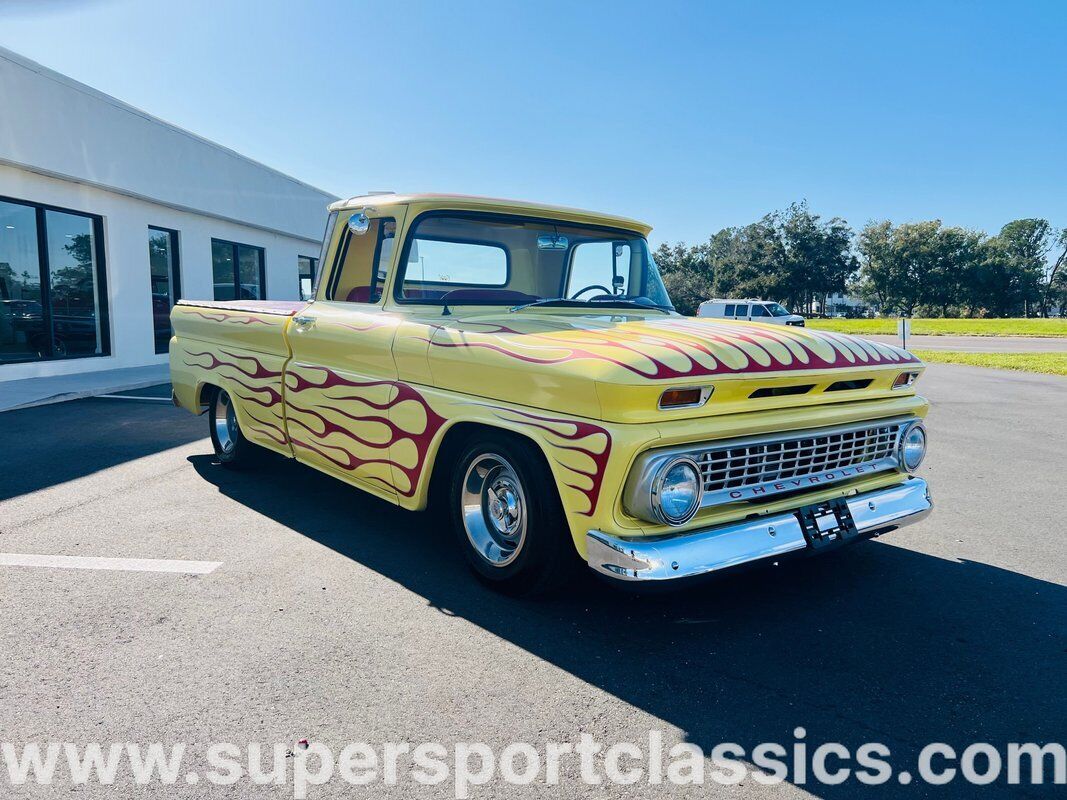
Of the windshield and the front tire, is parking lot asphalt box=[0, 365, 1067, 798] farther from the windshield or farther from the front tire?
the windshield

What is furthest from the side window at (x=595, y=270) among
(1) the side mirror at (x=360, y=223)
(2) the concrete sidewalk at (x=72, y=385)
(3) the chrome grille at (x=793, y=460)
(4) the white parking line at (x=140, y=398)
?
(2) the concrete sidewalk at (x=72, y=385)

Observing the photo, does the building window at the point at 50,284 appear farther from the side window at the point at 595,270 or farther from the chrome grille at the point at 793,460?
the chrome grille at the point at 793,460

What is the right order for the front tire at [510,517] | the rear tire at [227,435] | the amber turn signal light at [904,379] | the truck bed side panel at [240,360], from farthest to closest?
the rear tire at [227,435] < the truck bed side panel at [240,360] < the amber turn signal light at [904,379] < the front tire at [510,517]

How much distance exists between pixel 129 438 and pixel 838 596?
21.3 ft

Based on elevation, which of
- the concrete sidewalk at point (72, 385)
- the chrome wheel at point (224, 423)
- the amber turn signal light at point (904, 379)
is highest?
the amber turn signal light at point (904, 379)

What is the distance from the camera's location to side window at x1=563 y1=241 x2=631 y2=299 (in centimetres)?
455

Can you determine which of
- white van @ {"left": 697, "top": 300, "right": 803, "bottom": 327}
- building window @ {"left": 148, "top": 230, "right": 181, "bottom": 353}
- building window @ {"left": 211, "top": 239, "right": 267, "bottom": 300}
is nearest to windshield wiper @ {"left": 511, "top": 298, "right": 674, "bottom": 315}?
building window @ {"left": 148, "top": 230, "right": 181, "bottom": 353}

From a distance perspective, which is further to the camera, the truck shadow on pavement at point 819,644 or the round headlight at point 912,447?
the round headlight at point 912,447

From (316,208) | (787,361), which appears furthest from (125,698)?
(316,208)

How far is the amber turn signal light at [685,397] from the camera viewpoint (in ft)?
9.15

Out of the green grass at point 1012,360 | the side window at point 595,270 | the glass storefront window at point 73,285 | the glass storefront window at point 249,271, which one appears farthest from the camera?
the glass storefront window at point 249,271

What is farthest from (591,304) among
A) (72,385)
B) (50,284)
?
(50,284)

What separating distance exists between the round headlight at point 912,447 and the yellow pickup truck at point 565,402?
13mm

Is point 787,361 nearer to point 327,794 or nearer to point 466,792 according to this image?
point 466,792
